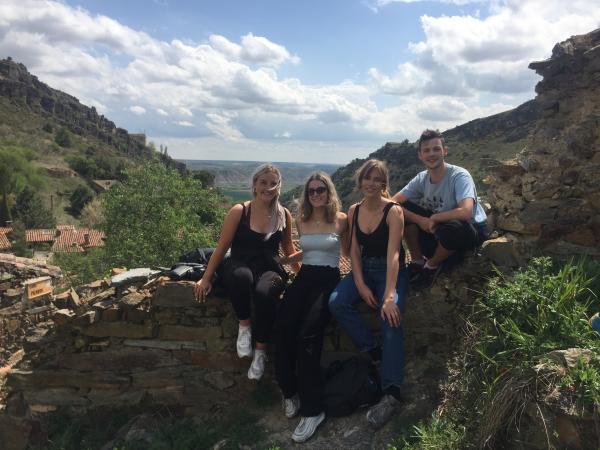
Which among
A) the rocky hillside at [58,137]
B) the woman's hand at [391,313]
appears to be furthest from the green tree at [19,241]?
the woman's hand at [391,313]

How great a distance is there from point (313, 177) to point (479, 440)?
2.43 m

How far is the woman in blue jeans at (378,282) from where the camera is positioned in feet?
12.2

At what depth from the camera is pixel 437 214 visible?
13.4ft

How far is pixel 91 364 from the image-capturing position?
4.63 m

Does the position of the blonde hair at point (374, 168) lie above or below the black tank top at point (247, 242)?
above

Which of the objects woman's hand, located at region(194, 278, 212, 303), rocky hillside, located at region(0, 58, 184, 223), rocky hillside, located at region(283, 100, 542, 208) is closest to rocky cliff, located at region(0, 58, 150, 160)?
rocky hillside, located at region(0, 58, 184, 223)

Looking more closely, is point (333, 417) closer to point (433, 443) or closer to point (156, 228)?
point (433, 443)

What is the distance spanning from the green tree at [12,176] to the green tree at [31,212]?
0.82 m

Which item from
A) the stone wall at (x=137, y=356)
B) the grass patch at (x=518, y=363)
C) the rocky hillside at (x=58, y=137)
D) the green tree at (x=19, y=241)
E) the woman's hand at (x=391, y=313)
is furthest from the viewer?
the rocky hillside at (x=58, y=137)

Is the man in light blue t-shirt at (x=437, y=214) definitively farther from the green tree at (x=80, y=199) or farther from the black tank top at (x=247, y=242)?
the green tree at (x=80, y=199)

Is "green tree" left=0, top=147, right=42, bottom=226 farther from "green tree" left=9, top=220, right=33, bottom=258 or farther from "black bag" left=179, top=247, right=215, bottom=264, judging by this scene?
"black bag" left=179, top=247, right=215, bottom=264

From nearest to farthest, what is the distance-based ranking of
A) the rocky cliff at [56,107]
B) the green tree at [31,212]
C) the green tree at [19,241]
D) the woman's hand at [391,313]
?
the woman's hand at [391,313]
the green tree at [19,241]
the green tree at [31,212]
the rocky cliff at [56,107]

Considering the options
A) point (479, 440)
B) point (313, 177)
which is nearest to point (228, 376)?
point (313, 177)

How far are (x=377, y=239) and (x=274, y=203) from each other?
103 cm
